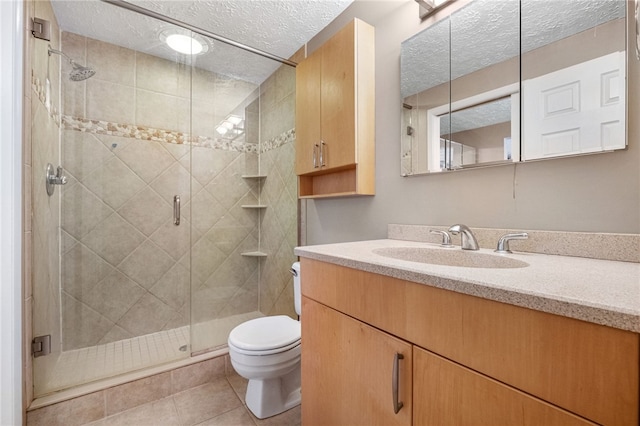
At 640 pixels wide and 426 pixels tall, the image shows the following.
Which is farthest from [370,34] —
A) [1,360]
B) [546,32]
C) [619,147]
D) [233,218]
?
[1,360]

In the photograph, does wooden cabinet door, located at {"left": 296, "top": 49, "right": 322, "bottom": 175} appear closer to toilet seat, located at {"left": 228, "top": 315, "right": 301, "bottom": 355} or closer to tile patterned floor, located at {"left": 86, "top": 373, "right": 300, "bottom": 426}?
toilet seat, located at {"left": 228, "top": 315, "right": 301, "bottom": 355}

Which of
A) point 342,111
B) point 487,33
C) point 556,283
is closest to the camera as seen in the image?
point 556,283

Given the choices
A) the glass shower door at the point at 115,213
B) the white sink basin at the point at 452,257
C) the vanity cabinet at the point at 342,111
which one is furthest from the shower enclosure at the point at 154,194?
the white sink basin at the point at 452,257

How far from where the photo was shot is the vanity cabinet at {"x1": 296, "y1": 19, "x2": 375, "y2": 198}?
1541 millimetres

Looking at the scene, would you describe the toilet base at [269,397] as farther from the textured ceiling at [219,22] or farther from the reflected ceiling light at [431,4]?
the textured ceiling at [219,22]

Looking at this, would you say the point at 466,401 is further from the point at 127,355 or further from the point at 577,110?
the point at 127,355

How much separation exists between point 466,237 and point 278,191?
64.0 inches

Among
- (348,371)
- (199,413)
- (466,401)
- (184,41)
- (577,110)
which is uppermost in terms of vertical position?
(184,41)

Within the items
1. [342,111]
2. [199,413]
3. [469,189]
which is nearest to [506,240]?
[469,189]

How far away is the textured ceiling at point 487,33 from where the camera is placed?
0.91m

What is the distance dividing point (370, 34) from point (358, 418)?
5.90 feet

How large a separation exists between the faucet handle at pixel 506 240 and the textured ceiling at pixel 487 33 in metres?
0.68

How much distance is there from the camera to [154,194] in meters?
2.22

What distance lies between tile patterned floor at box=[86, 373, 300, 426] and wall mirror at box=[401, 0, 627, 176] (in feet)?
4.83
